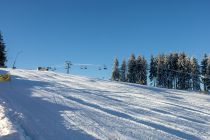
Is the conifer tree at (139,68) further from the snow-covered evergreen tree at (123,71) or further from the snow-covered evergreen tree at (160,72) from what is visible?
the snow-covered evergreen tree at (160,72)

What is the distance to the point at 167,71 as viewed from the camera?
329 ft

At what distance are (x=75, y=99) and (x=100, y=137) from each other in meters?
5.50

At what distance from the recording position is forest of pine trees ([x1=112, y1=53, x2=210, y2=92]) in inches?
3716

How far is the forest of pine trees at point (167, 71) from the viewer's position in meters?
94.4

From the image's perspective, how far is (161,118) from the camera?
36.7 ft

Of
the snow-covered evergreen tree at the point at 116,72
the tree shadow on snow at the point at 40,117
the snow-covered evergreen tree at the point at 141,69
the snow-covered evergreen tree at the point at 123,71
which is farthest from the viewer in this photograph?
the snow-covered evergreen tree at the point at 116,72

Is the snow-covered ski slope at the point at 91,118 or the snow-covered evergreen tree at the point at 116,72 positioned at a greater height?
the snow-covered evergreen tree at the point at 116,72

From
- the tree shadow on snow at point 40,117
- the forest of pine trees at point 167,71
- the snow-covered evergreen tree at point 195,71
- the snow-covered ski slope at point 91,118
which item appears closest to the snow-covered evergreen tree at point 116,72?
the forest of pine trees at point 167,71

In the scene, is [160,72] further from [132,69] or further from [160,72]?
[132,69]

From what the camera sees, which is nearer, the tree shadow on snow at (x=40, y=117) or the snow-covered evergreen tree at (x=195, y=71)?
the tree shadow on snow at (x=40, y=117)

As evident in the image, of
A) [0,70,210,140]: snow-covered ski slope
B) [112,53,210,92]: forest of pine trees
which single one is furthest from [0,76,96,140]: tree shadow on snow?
[112,53,210,92]: forest of pine trees

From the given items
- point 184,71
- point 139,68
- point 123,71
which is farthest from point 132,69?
point 184,71

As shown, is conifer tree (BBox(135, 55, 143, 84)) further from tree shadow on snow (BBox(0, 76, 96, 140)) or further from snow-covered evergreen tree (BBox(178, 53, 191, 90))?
tree shadow on snow (BBox(0, 76, 96, 140))

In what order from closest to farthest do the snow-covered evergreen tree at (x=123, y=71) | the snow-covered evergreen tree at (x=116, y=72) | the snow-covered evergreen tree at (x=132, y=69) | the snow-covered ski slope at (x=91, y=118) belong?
the snow-covered ski slope at (x=91, y=118) < the snow-covered evergreen tree at (x=132, y=69) < the snow-covered evergreen tree at (x=123, y=71) < the snow-covered evergreen tree at (x=116, y=72)
